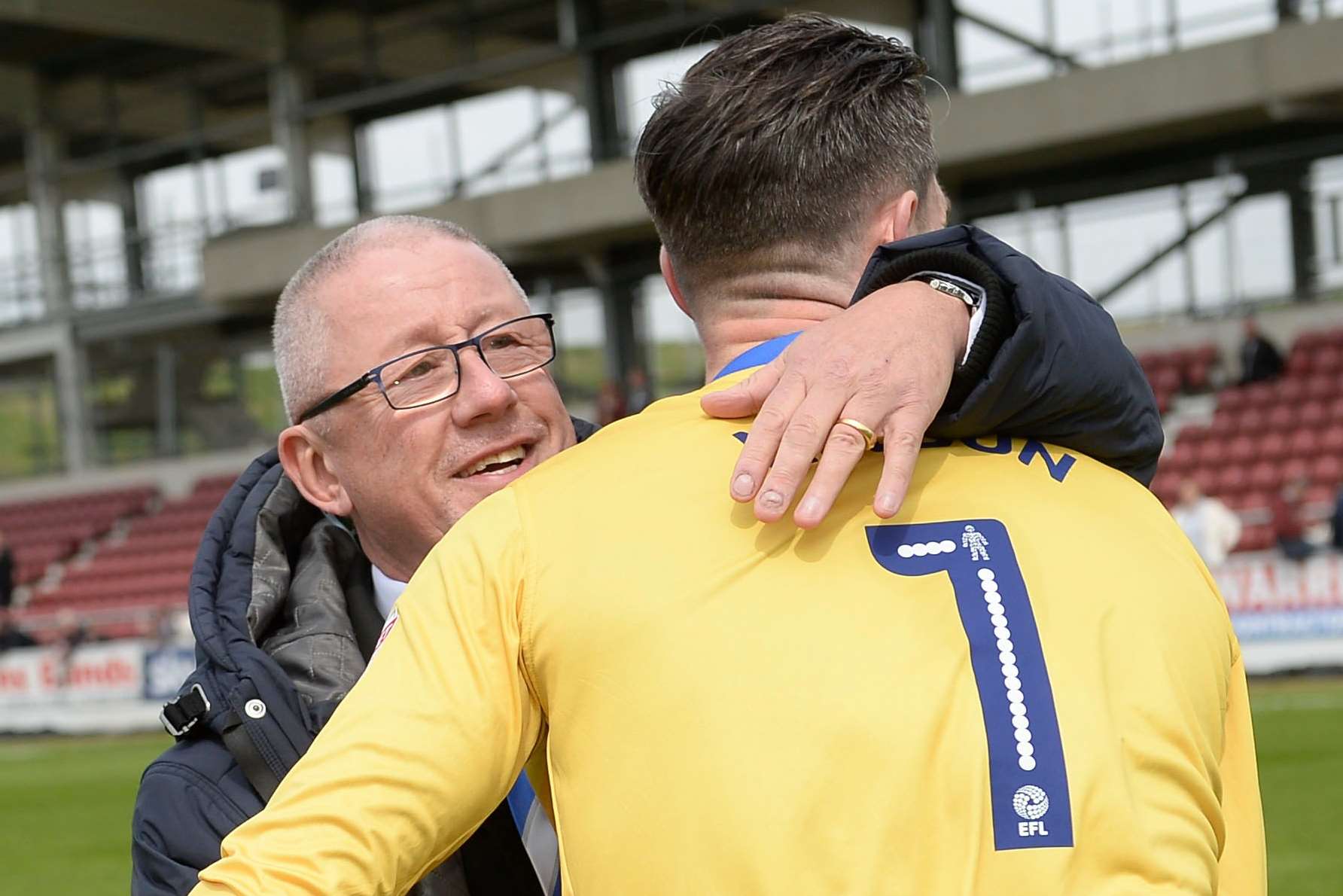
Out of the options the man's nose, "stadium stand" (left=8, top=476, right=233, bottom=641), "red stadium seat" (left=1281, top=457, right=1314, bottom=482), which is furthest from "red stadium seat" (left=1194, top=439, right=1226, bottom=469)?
the man's nose

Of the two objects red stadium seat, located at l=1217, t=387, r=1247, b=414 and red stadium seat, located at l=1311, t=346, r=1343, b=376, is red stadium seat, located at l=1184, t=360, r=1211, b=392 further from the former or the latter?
red stadium seat, located at l=1311, t=346, r=1343, b=376

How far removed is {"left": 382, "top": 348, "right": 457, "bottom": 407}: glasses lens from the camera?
2.21 metres

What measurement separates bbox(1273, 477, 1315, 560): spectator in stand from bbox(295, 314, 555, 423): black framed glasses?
12.1m

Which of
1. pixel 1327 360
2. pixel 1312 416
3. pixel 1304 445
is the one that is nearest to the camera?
pixel 1304 445

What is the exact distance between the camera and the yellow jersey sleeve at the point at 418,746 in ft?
4.49

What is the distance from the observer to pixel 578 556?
1450 mm

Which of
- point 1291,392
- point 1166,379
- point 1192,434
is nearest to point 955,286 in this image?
point 1291,392

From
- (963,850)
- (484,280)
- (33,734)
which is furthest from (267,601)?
(33,734)

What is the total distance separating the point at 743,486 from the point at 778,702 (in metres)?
0.19

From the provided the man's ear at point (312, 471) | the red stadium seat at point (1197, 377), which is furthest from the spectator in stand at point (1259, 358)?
the man's ear at point (312, 471)

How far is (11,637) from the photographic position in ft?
61.3

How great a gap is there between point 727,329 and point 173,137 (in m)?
29.0

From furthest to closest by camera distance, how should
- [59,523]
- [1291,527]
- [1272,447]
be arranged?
[59,523], [1272,447], [1291,527]

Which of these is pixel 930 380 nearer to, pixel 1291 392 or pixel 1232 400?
pixel 1291 392
